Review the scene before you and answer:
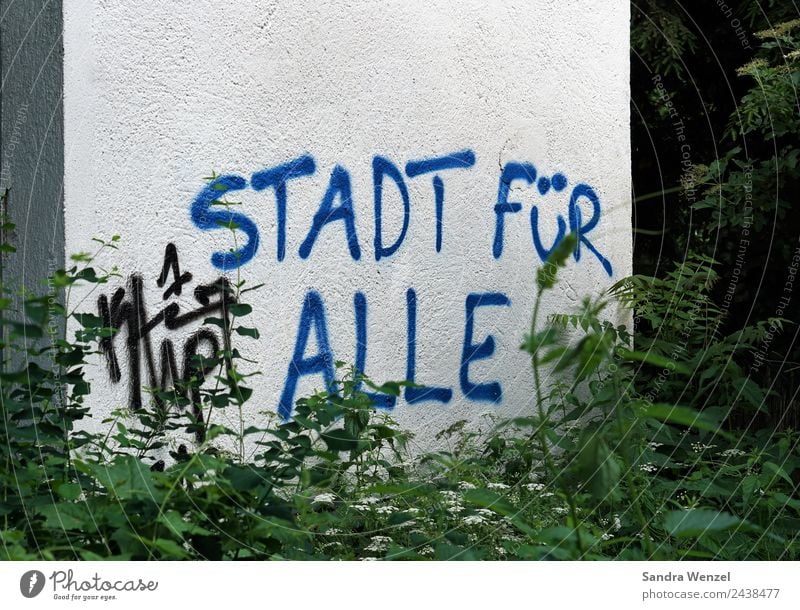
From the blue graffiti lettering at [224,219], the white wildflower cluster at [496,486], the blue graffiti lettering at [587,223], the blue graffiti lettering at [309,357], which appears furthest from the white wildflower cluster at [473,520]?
the blue graffiti lettering at [587,223]

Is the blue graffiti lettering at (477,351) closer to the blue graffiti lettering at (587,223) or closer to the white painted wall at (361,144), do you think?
the white painted wall at (361,144)

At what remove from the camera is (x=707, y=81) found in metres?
6.24

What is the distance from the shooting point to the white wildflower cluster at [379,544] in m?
2.67

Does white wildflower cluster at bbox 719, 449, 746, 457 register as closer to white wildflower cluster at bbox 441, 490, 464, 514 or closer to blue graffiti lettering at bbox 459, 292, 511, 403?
blue graffiti lettering at bbox 459, 292, 511, 403

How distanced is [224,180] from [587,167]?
1.76 metres

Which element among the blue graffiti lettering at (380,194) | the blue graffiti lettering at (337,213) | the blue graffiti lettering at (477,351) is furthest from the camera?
the blue graffiti lettering at (477,351)

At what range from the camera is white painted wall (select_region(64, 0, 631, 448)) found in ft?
11.4

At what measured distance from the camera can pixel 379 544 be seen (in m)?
2.73

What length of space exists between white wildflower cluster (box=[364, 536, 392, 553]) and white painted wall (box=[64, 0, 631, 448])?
0.99 m

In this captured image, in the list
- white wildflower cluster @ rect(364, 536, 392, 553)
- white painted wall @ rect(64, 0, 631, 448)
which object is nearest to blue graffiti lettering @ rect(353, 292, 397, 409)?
white painted wall @ rect(64, 0, 631, 448)
